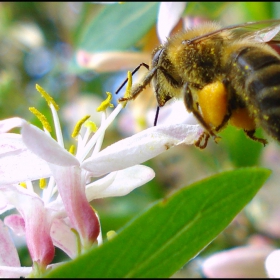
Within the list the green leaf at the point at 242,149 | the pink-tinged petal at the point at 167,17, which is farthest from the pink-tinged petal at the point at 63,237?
the green leaf at the point at 242,149

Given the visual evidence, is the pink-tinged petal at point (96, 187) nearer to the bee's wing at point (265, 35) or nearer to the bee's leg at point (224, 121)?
the bee's leg at point (224, 121)

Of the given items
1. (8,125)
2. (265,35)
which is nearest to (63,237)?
(8,125)

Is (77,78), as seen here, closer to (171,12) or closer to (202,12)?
(202,12)

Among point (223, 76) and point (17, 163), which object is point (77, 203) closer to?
point (17, 163)

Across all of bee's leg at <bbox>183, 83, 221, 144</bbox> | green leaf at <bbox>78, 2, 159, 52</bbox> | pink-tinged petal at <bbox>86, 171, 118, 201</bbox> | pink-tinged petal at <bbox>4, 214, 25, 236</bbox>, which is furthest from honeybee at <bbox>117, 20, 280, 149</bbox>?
green leaf at <bbox>78, 2, 159, 52</bbox>

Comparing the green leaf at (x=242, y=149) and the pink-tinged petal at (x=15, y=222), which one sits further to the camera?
the green leaf at (x=242, y=149)
